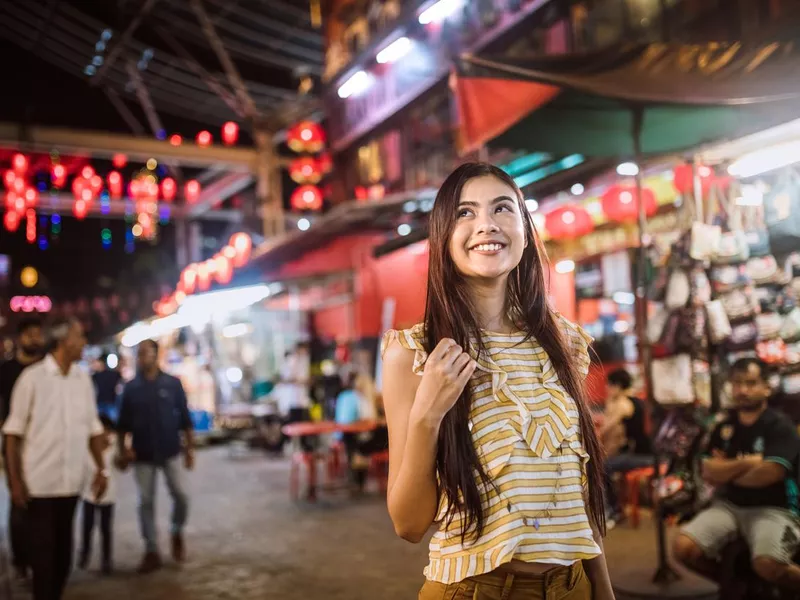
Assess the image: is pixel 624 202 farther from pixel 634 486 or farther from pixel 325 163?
pixel 325 163

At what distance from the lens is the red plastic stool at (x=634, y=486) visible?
7.51 m

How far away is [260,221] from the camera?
20.0 meters

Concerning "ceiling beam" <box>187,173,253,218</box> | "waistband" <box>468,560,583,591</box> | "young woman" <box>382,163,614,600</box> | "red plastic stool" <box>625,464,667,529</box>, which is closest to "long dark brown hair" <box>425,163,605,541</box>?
"young woman" <box>382,163,614,600</box>

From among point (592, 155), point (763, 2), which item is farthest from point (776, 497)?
point (763, 2)

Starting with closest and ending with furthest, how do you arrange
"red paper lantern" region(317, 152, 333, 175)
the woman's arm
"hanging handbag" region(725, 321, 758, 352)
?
the woman's arm
"hanging handbag" region(725, 321, 758, 352)
"red paper lantern" region(317, 152, 333, 175)

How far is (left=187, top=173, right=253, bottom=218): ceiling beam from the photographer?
22.7m

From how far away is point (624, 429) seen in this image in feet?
26.1

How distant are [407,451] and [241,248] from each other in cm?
1737

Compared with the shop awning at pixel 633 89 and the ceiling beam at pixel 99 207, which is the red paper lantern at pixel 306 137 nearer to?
the ceiling beam at pixel 99 207

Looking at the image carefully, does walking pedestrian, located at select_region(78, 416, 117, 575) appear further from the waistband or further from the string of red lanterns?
the string of red lanterns

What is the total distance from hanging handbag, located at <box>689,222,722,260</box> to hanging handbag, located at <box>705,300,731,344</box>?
0.36m

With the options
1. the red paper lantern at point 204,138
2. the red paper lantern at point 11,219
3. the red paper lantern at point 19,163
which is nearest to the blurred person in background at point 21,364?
the red paper lantern at point 19,163

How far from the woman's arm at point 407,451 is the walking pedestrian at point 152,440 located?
5.73 metres

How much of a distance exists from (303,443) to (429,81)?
22.0 ft
